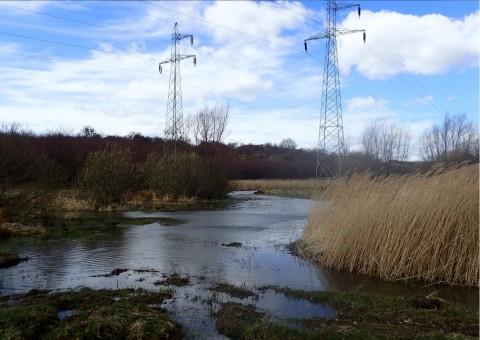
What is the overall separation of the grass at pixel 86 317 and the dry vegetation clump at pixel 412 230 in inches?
185

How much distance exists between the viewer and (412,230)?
9.05m

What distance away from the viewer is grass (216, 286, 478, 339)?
539cm

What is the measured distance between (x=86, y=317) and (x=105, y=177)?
20.8 metres

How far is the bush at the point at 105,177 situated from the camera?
25688 millimetres

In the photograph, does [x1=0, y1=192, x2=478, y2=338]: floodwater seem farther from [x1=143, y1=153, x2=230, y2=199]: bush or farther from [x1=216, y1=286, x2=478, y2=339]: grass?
[x1=143, y1=153, x2=230, y2=199]: bush

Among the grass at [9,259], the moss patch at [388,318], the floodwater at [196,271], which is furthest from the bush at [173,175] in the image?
the moss patch at [388,318]

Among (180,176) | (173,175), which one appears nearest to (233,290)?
(173,175)

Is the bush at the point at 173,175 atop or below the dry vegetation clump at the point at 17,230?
atop

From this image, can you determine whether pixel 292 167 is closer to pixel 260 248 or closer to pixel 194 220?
pixel 194 220

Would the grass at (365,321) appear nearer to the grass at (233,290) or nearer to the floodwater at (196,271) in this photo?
the floodwater at (196,271)

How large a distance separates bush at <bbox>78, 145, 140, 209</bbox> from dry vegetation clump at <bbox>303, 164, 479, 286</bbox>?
57.9ft

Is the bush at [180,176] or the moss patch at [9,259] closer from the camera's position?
the moss patch at [9,259]

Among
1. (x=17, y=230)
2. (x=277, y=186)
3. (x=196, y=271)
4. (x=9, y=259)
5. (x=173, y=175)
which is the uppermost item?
(x=173, y=175)

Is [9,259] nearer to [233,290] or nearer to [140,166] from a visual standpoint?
[233,290]
